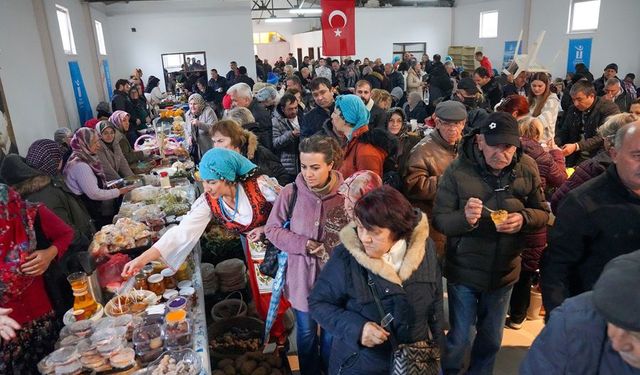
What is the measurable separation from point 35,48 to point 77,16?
3.99 meters

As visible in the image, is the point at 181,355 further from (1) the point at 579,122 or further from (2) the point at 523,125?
(1) the point at 579,122

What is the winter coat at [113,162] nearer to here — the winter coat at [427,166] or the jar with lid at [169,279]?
the jar with lid at [169,279]

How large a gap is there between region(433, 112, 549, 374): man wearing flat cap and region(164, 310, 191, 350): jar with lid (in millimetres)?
1402

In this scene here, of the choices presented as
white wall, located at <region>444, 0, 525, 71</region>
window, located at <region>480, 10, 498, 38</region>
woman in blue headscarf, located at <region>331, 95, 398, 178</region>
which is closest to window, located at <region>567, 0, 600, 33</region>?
white wall, located at <region>444, 0, 525, 71</region>

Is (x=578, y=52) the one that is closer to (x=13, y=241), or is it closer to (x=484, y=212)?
(x=484, y=212)

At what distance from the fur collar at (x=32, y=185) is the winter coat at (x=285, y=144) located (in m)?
2.38

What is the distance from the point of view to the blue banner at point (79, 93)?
785cm

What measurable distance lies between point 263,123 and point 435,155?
113 inches

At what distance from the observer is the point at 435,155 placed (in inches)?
114

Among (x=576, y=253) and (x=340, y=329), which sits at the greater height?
(x=576, y=253)

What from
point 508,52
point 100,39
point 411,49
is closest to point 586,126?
point 508,52

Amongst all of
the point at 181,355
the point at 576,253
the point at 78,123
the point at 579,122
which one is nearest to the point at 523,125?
the point at 576,253

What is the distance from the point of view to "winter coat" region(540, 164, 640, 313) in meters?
1.74

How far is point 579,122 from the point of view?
4.73 metres
